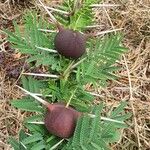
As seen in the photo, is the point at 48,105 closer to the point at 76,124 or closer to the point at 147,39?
the point at 76,124

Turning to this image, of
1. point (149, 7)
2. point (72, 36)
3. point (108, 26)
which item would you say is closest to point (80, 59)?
point (72, 36)

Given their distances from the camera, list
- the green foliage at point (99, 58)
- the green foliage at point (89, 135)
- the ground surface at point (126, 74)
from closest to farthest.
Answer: the green foliage at point (89, 135), the green foliage at point (99, 58), the ground surface at point (126, 74)

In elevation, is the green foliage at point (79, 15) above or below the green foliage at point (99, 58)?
above

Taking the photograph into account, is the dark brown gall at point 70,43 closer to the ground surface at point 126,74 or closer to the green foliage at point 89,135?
A: the green foliage at point 89,135

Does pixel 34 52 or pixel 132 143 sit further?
pixel 132 143

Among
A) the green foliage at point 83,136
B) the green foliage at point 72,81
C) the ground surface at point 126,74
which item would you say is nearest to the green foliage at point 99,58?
the green foliage at point 72,81

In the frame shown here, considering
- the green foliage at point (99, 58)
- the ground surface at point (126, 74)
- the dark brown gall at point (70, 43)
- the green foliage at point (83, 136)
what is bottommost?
the ground surface at point (126, 74)

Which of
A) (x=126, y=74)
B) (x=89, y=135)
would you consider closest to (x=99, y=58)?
(x=89, y=135)

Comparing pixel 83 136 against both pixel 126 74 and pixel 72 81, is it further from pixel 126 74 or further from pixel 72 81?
pixel 126 74
